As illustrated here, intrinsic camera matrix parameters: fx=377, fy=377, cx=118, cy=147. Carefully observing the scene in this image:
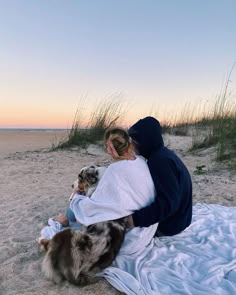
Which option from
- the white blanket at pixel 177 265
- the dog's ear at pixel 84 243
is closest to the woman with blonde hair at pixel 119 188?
the dog's ear at pixel 84 243

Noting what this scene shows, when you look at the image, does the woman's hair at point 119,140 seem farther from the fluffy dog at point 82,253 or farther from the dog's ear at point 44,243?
the dog's ear at point 44,243

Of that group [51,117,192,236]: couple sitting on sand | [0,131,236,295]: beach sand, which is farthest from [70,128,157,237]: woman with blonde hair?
[0,131,236,295]: beach sand

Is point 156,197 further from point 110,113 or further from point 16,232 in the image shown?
point 110,113

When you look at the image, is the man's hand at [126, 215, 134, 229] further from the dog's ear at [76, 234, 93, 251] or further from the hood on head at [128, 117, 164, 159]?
the hood on head at [128, 117, 164, 159]

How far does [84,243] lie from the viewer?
2523 millimetres

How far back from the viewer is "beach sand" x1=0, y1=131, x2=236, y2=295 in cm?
271

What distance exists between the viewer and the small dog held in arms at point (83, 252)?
99.2 inches

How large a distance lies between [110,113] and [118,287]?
8.30 metres

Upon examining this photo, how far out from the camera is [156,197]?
2.81 meters

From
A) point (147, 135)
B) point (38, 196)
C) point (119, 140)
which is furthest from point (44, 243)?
point (38, 196)

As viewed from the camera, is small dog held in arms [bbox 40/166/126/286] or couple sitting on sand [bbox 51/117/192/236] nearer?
small dog held in arms [bbox 40/166/126/286]

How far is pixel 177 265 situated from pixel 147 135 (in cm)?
101

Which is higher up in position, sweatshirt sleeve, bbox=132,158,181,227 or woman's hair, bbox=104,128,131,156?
woman's hair, bbox=104,128,131,156

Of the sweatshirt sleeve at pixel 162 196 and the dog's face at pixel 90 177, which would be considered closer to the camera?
the sweatshirt sleeve at pixel 162 196
